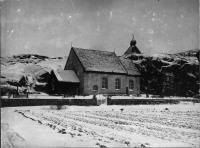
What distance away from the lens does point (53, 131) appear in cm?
729

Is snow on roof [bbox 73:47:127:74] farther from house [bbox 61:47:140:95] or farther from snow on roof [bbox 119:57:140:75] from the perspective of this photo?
snow on roof [bbox 119:57:140:75]

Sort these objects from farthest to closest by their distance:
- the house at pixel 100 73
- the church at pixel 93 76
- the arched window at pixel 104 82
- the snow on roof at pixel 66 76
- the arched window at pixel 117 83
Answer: the arched window at pixel 117 83, the arched window at pixel 104 82, the house at pixel 100 73, the church at pixel 93 76, the snow on roof at pixel 66 76

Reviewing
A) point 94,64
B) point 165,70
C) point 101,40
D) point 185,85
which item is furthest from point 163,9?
point 94,64

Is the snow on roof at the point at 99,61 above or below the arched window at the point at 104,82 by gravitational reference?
above

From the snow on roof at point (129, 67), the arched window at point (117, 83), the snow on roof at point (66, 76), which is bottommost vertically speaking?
the arched window at point (117, 83)

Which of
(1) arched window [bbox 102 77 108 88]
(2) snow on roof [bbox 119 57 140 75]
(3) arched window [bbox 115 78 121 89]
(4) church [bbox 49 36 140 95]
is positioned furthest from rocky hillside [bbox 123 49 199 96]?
(1) arched window [bbox 102 77 108 88]

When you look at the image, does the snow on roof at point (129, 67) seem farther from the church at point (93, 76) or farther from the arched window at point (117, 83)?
the arched window at point (117, 83)

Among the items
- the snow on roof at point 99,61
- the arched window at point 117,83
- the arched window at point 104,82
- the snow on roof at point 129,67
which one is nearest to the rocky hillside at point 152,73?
the snow on roof at point 129,67

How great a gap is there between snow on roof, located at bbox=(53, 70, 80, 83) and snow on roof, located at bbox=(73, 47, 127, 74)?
176 cm

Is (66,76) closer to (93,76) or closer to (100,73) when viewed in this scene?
(93,76)

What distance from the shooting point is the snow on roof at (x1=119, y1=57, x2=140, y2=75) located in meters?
31.4

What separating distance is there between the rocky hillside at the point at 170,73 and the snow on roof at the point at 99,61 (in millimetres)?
3851

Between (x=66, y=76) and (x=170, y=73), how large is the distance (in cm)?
1161

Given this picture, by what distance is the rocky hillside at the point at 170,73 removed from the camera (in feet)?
53.9
